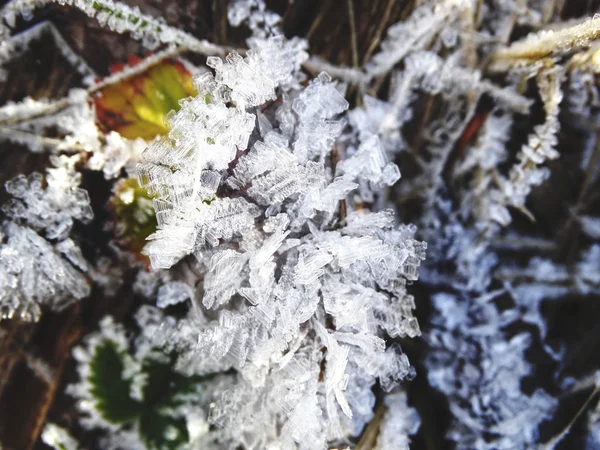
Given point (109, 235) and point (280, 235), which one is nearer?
point (280, 235)

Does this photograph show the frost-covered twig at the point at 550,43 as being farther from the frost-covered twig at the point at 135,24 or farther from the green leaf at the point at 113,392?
the green leaf at the point at 113,392

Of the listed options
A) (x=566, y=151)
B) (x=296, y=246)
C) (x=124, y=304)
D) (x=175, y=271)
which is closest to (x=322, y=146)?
(x=296, y=246)

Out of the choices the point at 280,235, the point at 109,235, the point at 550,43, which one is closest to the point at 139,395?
the point at 109,235

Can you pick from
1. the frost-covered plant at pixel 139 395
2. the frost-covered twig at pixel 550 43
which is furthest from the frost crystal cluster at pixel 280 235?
the frost-covered twig at pixel 550 43

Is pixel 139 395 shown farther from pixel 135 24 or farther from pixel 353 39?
pixel 353 39

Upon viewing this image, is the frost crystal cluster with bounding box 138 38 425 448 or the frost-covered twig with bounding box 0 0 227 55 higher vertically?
the frost-covered twig with bounding box 0 0 227 55

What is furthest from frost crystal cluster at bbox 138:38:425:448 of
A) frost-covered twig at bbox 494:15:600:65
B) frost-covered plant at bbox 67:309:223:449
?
frost-covered twig at bbox 494:15:600:65

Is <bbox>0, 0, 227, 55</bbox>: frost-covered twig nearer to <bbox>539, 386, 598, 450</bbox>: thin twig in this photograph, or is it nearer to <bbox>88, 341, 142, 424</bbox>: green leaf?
<bbox>88, 341, 142, 424</bbox>: green leaf
